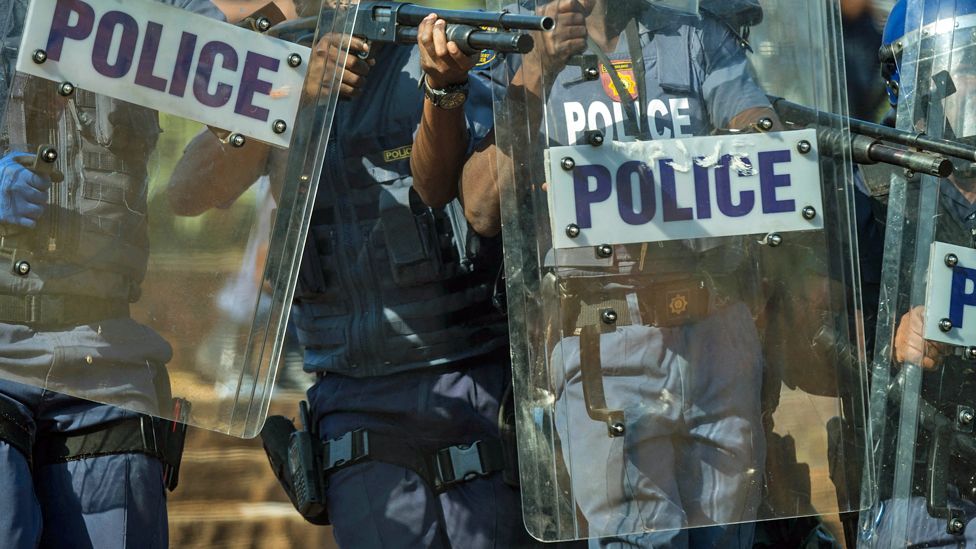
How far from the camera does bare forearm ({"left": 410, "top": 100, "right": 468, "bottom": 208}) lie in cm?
285

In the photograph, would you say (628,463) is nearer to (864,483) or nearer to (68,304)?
(864,483)

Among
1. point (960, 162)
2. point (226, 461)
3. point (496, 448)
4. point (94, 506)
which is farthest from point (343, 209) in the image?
point (226, 461)

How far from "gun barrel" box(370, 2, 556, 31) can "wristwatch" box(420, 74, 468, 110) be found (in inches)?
5.1

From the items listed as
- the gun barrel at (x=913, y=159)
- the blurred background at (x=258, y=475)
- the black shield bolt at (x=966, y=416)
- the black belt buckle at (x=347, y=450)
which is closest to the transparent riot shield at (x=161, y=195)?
the black belt buckle at (x=347, y=450)

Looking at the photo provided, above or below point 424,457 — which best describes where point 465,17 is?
above

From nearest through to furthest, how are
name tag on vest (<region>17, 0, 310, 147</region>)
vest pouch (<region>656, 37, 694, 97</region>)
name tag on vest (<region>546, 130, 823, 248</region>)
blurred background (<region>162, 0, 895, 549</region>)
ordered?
1. name tag on vest (<region>17, 0, 310, 147</region>)
2. name tag on vest (<region>546, 130, 823, 248</region>)
3. vest pouch (<region>656, 37, 694, 97</region>)
4. blurred background (<region>162, 0, 895, 549</region>)

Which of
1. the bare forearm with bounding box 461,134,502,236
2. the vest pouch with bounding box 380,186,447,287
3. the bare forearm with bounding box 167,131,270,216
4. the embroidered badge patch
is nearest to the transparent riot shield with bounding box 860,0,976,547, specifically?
the embroidered badge patch

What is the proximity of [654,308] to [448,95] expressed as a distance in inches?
24.6

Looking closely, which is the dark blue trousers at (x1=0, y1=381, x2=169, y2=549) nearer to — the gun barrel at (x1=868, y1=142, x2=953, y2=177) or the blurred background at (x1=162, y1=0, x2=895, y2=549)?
the gun barrel at (x1=868, y1=142, x2=953, y2=177)

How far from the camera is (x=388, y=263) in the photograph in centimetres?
321

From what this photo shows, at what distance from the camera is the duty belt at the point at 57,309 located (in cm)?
243

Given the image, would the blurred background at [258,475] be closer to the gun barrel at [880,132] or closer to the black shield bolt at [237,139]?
the gun barrel at [880,132]

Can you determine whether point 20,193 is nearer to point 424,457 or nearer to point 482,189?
point 482,189

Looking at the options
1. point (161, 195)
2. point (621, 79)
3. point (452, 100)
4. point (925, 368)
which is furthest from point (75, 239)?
point (925, 368)
